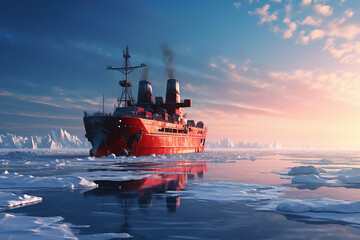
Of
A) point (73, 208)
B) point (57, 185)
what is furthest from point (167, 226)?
point (57, 185)

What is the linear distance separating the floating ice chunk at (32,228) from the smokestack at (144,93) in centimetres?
4941

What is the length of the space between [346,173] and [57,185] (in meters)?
18.1

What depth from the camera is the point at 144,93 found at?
56.4 meters

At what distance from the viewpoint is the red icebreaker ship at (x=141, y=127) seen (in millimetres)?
37000

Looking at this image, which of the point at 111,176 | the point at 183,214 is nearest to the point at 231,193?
the point at 183,214

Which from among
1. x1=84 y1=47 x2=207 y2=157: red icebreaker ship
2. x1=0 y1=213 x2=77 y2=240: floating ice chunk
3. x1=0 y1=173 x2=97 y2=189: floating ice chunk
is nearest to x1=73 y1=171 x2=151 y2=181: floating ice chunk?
x1=0 y1=173 x2=97 y2=189: floating ice chunk

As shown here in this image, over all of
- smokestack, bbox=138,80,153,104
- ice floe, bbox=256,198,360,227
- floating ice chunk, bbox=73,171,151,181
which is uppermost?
smokestack, bbox=138,80,153,104

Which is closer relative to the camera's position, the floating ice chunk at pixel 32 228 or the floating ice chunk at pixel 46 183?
the floating ice chunk at pixel 32 228

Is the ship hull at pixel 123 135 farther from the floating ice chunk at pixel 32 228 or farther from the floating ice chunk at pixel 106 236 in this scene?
the floating ice chunk at pixel 106 236

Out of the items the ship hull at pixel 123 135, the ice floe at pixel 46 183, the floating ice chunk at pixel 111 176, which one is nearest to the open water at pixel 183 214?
the ice floe at pixel 46 183

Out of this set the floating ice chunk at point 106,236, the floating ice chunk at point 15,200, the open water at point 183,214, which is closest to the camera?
the floating ice chunk at point 106,236

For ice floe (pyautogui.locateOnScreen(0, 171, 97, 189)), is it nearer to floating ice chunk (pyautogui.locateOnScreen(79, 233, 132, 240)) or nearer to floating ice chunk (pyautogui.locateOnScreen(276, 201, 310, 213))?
floating ice chunk (pyautogui.locateOnScreen(79, 233, 132, 240))

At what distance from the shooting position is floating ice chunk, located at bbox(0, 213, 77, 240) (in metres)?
5.73

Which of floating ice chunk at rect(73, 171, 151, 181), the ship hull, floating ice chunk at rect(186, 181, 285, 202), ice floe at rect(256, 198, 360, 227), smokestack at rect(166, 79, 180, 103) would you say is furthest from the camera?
smokestack at rect(166, 79, 180, 103)
